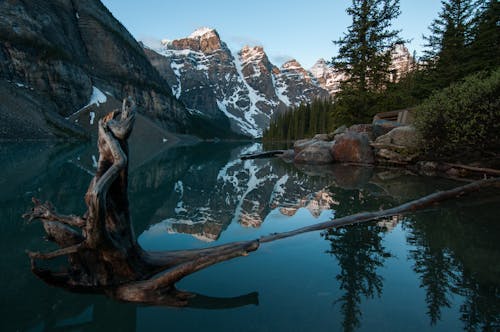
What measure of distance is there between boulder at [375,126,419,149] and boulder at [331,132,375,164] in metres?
1.29

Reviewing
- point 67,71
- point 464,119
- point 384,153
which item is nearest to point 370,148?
point 384,153

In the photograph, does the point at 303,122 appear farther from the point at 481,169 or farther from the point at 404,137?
the point at 481,169

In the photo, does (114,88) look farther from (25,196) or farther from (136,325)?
(136,325)

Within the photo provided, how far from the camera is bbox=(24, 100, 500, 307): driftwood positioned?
9.23 feet

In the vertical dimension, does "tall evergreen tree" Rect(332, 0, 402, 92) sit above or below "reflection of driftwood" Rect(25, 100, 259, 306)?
above

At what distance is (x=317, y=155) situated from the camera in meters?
20.1

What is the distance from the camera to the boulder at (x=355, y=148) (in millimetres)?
18328

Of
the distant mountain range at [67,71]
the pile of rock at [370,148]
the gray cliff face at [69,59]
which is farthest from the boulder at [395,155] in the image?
the gray cliff face at [69,59]

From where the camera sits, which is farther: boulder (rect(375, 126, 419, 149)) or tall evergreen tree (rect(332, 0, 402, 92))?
tall evergreen tree (rect(332, 0, 402, 92))

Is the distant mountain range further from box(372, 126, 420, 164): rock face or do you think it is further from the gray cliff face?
box(372, 126, 420, 164): rock face

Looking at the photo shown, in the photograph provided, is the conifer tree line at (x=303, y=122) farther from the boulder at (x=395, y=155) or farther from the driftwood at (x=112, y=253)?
the driftwood at (x=112, y=253)

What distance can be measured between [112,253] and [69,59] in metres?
92.5

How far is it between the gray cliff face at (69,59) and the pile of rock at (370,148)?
157ft

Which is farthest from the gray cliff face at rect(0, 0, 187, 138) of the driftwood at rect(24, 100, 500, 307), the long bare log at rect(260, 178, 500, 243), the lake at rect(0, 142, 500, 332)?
the long bare log at rect(260, 178, 500, 243)
